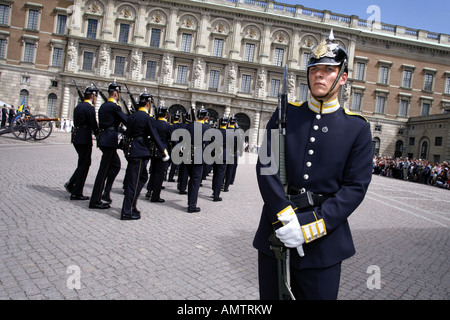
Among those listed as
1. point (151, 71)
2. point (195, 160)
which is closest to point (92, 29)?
point (151, 71)

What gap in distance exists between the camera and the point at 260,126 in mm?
37281

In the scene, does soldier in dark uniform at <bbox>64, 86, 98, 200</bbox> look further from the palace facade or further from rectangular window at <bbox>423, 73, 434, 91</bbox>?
rectangular window at <bbox>423, 73, 434, 91</bbox>

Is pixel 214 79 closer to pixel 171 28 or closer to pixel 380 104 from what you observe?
pixel 171 28

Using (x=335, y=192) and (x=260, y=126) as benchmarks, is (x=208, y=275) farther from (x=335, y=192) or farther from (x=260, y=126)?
(x=260, y=126)

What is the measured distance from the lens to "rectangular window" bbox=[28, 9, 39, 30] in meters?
36.6

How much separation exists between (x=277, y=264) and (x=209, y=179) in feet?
35.9

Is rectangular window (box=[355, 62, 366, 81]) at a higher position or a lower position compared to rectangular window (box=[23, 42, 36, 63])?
higher

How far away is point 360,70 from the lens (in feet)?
130

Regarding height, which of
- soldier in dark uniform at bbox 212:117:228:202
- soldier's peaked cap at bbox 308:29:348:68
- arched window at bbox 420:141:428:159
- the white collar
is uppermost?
arched window at bbox 420:141:428:159

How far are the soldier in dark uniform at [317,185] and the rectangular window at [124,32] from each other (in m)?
39.2

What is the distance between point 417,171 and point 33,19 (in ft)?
144

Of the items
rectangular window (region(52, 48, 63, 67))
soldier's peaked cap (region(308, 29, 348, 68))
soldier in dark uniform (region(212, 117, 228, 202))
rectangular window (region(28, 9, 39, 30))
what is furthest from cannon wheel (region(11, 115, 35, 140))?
rectangular window (region(28, 9, 39, 30))

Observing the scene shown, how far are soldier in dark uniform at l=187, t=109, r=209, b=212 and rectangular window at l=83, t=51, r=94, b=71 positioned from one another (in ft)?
110
